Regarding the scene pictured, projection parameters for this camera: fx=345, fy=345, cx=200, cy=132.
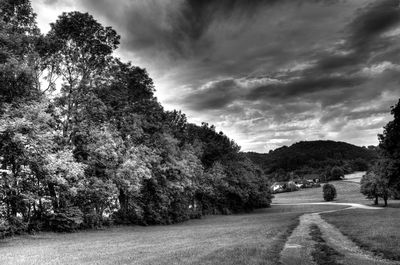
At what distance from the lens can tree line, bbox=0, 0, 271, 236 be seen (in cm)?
2973

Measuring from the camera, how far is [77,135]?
37750mm

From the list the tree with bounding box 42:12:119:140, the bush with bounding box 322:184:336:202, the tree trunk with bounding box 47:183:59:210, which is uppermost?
the tree with bounding box 42:12:119:140

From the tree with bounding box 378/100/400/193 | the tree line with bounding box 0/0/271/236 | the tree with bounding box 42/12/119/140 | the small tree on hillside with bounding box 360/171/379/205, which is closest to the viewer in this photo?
the tree line with bounding box 0/0/271/236

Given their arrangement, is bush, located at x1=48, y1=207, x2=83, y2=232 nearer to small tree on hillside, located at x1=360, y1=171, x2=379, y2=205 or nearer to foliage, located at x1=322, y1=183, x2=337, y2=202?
small tree on hillside, located at x1=360, y1=171, x2=379, y2=205

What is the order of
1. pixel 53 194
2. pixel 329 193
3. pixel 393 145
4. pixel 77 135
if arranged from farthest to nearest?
1. pixel 329 193
2. pixel 393 145
3. pixel 77 135
4. pixel 53 194

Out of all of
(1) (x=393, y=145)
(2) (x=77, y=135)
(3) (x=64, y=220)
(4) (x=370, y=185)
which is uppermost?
(2) (x=77, y=135)

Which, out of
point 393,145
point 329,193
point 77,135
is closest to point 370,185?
point 329,193

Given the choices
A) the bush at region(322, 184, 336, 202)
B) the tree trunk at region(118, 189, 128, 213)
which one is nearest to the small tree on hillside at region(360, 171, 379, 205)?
the bush at region(322, 184, 336, 202)

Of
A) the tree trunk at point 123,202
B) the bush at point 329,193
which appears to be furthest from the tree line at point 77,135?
the bush at point 329,193

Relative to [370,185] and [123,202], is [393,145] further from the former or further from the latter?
[370,185]

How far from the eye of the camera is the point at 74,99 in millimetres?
38094

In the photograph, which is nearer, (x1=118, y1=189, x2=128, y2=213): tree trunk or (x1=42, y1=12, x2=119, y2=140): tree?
(x1=42, y1=12, x2=119, y2=140): tree

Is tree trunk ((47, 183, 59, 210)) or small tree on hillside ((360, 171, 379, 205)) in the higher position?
tree trunk ((47, 183, 59, 210))

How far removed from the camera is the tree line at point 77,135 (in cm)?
2973
